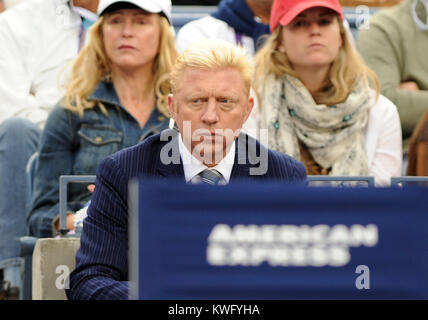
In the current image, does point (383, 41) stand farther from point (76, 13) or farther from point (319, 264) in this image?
point (319, 264)

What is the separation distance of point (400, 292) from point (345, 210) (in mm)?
165

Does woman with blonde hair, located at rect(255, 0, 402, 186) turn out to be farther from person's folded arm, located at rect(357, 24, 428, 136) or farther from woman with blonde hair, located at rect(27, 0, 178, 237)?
woman with blonde hair, located at rect(27, 0, 178, 237)

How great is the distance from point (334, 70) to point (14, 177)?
1529mm

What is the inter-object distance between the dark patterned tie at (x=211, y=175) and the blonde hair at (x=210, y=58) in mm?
287

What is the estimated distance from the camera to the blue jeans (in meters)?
3.86

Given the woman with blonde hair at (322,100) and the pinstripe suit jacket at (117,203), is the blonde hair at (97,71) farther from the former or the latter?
the pinstripe suit jacket at (117,203)

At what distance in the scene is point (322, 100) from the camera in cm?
390

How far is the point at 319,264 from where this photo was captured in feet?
4.66

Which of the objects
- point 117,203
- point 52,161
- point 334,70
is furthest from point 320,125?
point 117,203

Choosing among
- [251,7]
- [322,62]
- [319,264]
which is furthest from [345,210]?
[251,7]

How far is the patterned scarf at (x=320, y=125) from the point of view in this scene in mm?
3801

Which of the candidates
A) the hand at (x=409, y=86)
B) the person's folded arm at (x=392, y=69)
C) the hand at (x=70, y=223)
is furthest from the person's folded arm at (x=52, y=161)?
the hand at (x=409, y=86)

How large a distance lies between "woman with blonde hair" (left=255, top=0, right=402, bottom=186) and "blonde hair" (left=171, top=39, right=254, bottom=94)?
4.38ft

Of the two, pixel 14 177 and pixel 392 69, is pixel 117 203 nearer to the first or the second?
pixel 14 177
